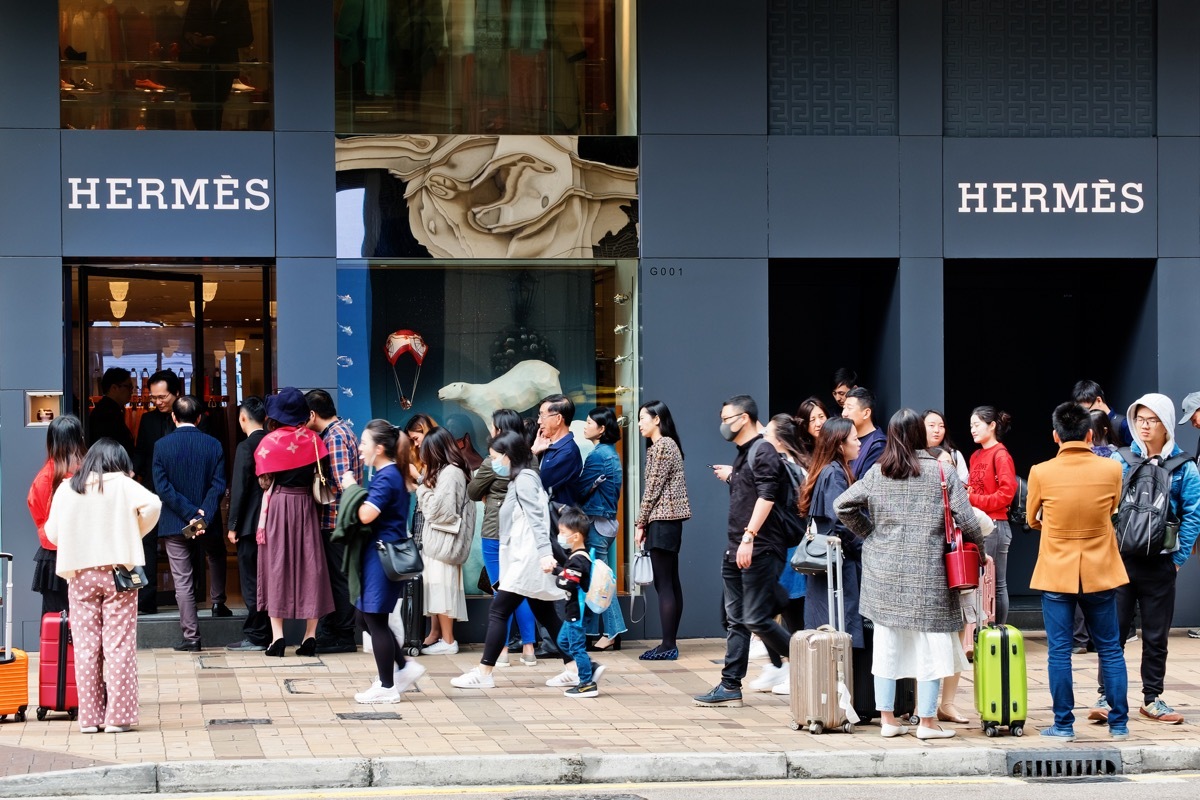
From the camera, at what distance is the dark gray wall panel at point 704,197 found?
13258mm

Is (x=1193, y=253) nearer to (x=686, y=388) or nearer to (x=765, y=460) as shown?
(x=686, y=388)

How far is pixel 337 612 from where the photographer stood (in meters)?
Answer: 12.7

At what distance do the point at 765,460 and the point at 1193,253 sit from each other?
20.0 feet

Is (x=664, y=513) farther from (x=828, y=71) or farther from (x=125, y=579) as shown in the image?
(x=125, y=579)

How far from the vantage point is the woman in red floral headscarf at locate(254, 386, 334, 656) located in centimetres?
1216

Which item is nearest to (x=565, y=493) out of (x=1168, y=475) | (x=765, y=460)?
(x=765, y=460)

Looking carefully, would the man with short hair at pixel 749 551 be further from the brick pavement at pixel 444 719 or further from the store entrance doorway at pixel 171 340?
the store entrance doorway at pixel 171 340

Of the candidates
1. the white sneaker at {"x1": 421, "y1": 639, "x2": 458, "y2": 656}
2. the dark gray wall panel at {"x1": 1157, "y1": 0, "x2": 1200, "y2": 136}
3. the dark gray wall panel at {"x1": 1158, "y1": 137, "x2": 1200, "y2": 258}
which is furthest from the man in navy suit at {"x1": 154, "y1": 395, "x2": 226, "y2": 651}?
the dark gray wall panel at {"x1": 1157, "y1": 0, "x2": 1200, "y2": 136}

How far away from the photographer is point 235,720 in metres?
9.55

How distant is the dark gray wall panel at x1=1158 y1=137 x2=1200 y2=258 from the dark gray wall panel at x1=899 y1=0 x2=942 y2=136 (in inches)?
81.2

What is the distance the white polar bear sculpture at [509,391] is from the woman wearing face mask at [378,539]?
3.31 metres

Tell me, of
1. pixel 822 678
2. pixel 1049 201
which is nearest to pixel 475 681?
pixel 822 678

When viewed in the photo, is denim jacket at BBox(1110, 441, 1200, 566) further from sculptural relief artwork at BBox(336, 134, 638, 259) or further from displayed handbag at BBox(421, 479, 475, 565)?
sculptural relief artwork at BBox(336, 134, 638, 259)

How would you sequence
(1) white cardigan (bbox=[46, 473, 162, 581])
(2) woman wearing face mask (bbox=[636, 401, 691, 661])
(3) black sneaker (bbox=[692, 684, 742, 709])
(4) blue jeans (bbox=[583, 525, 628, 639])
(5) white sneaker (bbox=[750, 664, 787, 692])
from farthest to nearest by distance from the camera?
(4) blue jeans (bbox=[583, 525, 628, 639]) < (2) woman wearing face mask (bbox=[636, 401, 691, 661]) < (5) white sneaker (bbox=[750, 664, 787, 692]) < (3) black sneaker (bbox=[692, 684, 742, 709]) < (1) white cardigan (bbox=[46, 473, 162, 581])
